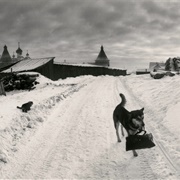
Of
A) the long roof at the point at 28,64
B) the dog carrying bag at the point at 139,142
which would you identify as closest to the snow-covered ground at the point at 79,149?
the dog carrying bag at the point at 139,142

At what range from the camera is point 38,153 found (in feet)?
16.6

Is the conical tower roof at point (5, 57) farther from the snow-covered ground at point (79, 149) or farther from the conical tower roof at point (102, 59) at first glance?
the snow-covered ground at point (79, 149)

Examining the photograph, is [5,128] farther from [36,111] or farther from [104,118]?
[104,118]

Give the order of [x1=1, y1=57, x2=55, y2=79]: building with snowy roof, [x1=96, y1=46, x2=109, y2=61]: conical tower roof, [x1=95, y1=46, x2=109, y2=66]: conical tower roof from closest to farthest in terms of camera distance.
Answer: [x1=1, y1=57, x2=55, y2=79]: building with snowy roof
[x1=95, y1=46, x2=109, y2=66]: conical tower roof
[x1=96, y1=46, x2=109, y2=61]: conical tower roof

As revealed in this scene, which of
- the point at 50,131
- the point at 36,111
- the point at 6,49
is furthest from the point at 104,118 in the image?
the point at 6,49

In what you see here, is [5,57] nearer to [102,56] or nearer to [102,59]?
[102,59]

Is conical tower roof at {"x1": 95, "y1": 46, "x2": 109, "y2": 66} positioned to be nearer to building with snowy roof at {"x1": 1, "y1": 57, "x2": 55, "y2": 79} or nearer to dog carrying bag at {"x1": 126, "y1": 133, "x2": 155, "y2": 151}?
building with snowy roof at {"x1": 1, "y1": 57, "x2": 55, "y2": 79}

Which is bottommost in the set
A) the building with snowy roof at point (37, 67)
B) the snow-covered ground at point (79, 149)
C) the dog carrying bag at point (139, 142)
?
the snow-covered ground at point (79, 149)

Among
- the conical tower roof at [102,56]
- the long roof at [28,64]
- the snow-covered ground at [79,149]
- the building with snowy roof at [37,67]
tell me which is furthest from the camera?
the conical tower roof at [102,56]

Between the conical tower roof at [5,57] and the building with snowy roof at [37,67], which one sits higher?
the conical tower roof at [5,57]

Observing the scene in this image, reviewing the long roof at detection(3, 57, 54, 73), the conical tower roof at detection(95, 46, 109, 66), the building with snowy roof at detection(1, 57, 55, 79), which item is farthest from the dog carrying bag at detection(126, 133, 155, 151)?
the conical tower roof at detection(95, 46, 109, 66)

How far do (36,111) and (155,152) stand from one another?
552 centimetres

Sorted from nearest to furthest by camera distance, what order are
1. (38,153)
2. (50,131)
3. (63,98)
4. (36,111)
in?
(38,153) → (50,131) → (36,111) → (63,98)

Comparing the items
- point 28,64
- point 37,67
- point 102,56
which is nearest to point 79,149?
point 37,67
